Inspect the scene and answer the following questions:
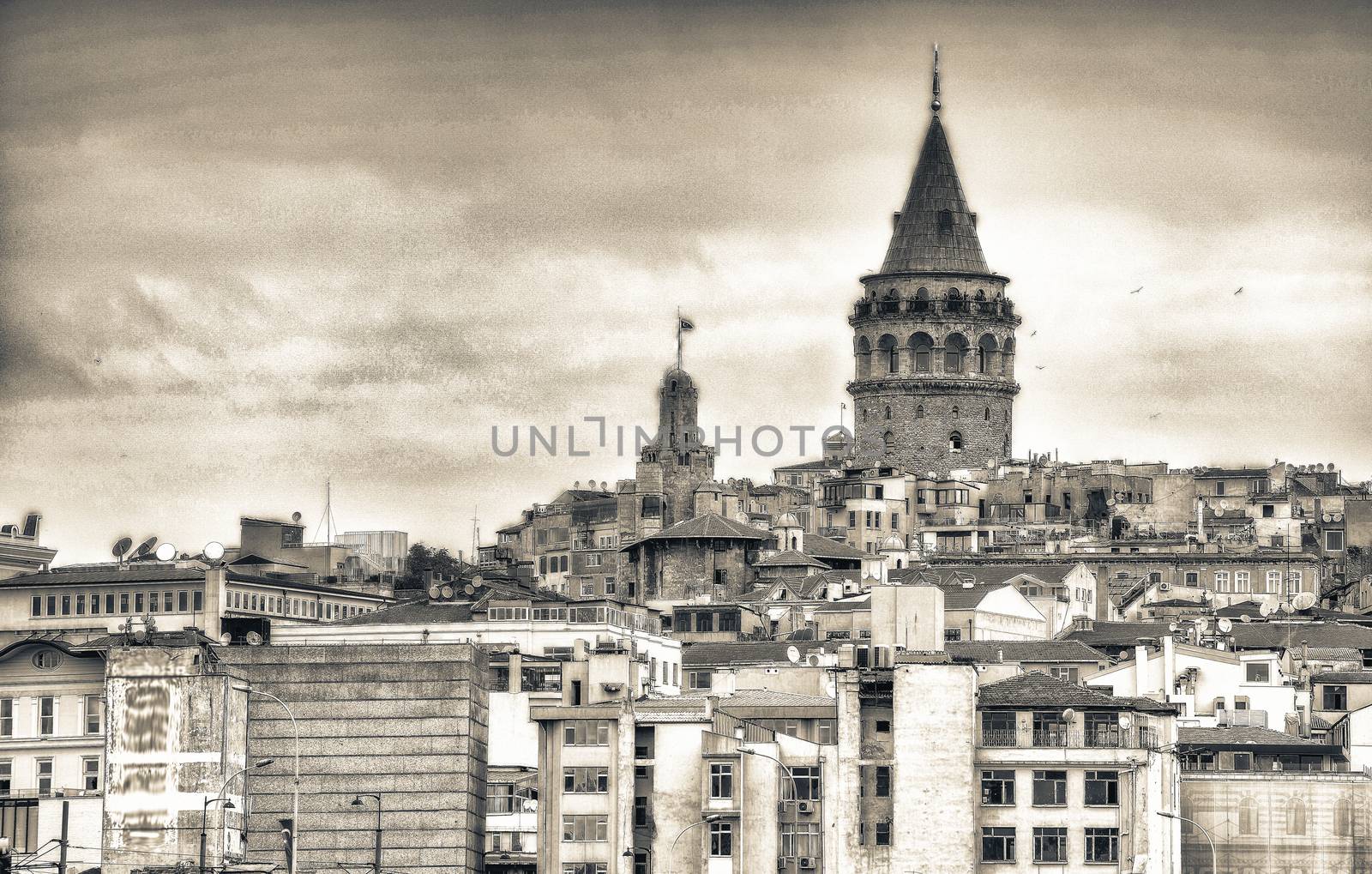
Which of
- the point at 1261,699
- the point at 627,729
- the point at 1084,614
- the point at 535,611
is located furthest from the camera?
the point at 1084,614

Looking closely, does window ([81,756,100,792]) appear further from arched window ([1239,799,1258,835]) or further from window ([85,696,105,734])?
arched window ([1239,799,1258,835])

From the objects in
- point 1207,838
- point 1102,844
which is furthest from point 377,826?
point 1207,838

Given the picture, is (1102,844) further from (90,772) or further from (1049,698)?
(90,772)

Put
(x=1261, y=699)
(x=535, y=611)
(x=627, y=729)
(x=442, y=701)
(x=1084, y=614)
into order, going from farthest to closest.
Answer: (x=1084, y=614)
(x=535, y=611)
(x=1261, y=699)
(x=442, y=701)
(x=627, y=729)

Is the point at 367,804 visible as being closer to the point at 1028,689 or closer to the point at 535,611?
the point at 1028,689

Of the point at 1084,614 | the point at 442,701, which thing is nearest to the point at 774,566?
the point at 1084,614

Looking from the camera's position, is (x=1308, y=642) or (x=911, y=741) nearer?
(x=911, y=741)

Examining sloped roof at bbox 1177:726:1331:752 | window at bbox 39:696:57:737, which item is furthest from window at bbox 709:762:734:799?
window at bbox 39:696:57:737
